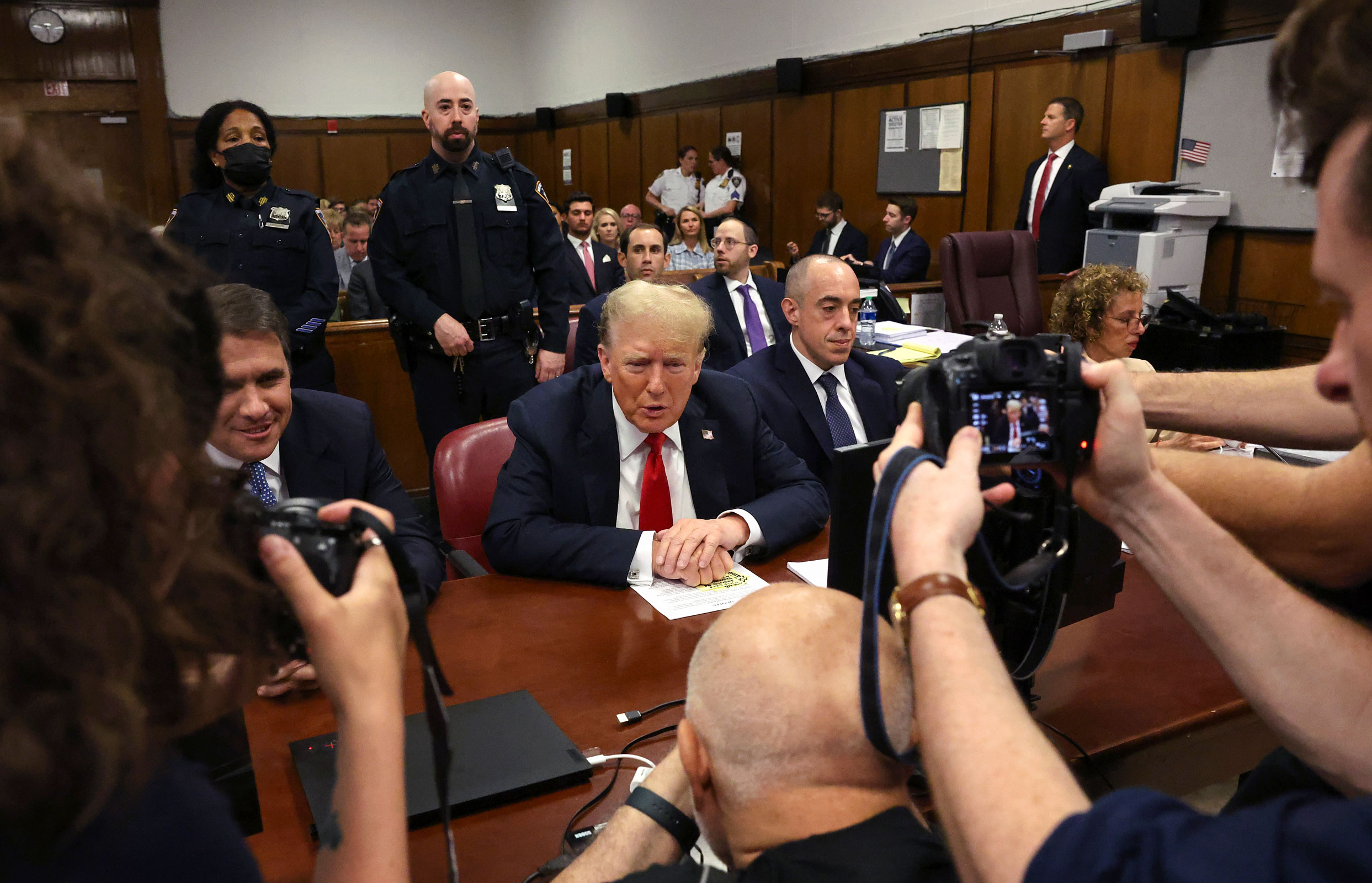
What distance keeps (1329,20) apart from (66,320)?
3.06 ft

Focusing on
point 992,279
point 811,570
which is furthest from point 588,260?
point 811,570

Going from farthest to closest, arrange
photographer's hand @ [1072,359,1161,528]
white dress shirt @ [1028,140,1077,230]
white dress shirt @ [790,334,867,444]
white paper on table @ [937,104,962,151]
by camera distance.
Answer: white paper on table @ [937,104,962,151]
white dress shirt @ [1028,140,1077,230]
white dress shirt @ [790,334,867,444]
photographer's hand @ [1072,359,1161,528]

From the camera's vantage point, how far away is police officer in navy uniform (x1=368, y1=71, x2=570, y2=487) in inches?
159

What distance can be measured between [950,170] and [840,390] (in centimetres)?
481

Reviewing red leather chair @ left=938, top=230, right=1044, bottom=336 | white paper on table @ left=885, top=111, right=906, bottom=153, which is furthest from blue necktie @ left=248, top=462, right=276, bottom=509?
white paper on table @ left=885, top=111, right=906, bottom=153

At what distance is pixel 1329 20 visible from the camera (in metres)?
0.77

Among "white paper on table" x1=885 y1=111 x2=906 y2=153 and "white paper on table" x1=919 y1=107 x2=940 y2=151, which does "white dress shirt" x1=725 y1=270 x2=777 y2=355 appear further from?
"white paper on table" x1=885 y1=111 x2=906 y2=153

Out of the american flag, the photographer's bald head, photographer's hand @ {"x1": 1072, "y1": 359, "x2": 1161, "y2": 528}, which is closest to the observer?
the photographer's bald head

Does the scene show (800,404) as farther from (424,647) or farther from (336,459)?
(424,647)

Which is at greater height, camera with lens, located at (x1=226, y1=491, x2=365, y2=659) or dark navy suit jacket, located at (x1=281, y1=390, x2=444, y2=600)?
camera with lens, located at (x1=226, y1=491, x2=365, y2=659)

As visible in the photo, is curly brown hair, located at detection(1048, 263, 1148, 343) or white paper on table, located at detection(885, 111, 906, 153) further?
white paper on table, located at detection(885, 111, 906, 153)

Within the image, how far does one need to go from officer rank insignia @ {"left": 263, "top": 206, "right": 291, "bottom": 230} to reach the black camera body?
3.54 metres

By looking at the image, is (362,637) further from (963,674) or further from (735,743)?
(963,674)

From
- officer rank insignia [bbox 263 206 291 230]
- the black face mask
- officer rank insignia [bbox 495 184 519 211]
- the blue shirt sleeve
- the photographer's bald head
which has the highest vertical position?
the black face mask
